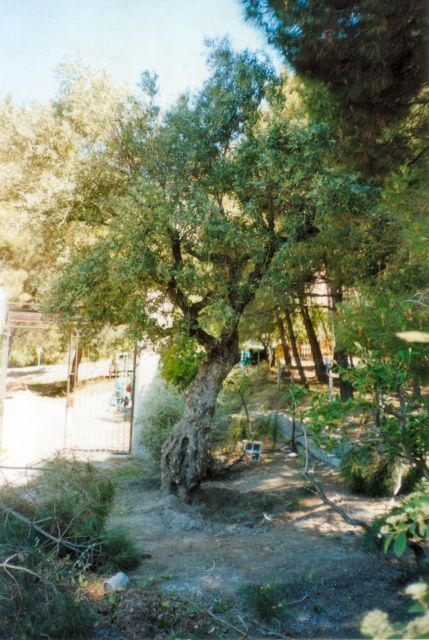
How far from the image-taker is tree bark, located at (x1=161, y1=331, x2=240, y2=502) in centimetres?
750

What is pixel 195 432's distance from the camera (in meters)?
7.56

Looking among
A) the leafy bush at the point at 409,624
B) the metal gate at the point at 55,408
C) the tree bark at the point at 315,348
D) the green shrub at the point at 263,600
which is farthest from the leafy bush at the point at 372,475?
the tree bark at the point at 315,348

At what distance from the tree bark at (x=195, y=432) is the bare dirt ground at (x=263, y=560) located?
289 millimetres

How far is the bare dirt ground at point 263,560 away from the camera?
3.90 m

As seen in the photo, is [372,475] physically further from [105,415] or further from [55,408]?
[55,408]

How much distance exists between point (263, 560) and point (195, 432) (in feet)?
8.44

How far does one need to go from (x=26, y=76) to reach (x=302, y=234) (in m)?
3.68

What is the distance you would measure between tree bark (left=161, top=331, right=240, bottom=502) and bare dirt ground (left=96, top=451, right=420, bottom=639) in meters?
0.29

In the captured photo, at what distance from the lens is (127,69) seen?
7.41 metres

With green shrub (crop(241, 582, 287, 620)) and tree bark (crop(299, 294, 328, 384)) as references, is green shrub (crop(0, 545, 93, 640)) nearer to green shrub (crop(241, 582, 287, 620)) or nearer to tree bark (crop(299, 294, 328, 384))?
green shrub (crop(241, 582, 287, 620))

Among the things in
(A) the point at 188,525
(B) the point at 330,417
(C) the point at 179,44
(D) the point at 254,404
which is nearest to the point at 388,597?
(B) the point at 330,417

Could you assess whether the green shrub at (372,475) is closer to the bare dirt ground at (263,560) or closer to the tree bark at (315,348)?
the bare dirt ground at (263,560)

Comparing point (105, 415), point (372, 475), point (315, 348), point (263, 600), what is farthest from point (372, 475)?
point (105, 415)

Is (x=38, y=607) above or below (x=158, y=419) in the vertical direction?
below
